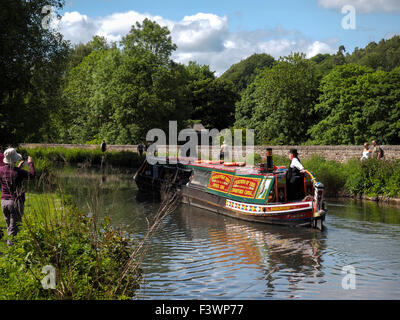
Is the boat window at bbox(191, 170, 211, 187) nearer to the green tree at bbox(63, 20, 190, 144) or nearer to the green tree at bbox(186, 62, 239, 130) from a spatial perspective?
the green tree at bbox(63, 20, 190, 144)

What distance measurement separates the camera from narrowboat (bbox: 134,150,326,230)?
1369 cm

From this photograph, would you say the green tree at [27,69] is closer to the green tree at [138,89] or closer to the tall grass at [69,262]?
the tall grass at [69,262]

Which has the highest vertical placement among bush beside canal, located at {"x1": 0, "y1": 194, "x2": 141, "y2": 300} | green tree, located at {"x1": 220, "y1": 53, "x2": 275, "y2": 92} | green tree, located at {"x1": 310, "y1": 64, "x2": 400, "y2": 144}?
green tree, located at {"x1": 220, "y1": 53, "x2": 275, "y2": 92}

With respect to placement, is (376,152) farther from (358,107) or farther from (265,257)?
(358,107)

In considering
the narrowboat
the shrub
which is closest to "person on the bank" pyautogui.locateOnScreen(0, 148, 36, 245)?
the narrowboat

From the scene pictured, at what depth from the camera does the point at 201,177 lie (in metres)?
18.9

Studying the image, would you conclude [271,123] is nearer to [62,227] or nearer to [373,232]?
[373,232]

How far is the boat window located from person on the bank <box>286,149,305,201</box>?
441 cm

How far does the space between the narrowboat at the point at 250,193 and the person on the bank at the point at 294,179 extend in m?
0.07

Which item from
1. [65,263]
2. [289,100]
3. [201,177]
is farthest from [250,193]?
Result: [289,100]

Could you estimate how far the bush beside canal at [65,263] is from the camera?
5.39 m

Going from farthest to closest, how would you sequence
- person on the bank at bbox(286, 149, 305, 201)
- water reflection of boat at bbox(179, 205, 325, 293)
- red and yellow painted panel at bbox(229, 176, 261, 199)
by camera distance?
1. red and yellow painted panel at bbox(229, 176, 261, 199)
2. person on the bank at bbox(286, 149, 305, 201)
3. water reflection of boat at bbox(179, 205, 325, 293)

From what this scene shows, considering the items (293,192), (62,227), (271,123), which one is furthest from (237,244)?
(271,123)

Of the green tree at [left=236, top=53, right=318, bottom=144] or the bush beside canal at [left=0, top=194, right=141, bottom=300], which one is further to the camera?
the green tree at [left=236, top=53, right=318, bottom=144]
